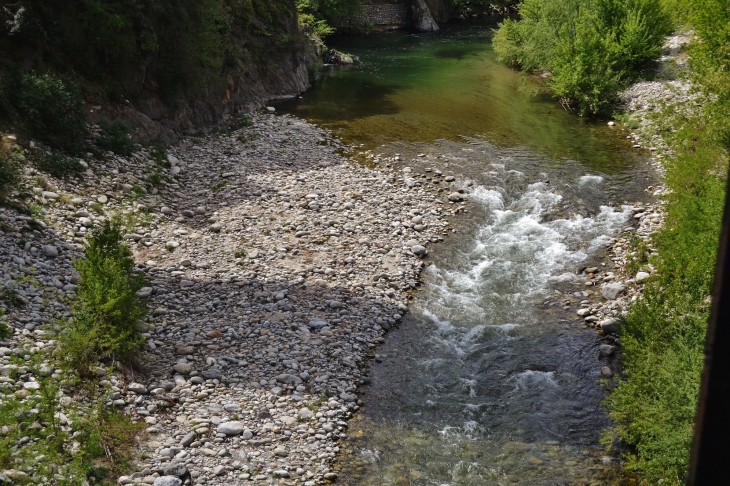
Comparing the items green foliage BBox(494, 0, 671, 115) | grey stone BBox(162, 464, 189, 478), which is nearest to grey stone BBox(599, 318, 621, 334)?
grey stone BBox(162, 464, 189, 478)

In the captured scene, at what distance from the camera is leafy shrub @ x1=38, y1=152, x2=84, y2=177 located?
15.4 meters

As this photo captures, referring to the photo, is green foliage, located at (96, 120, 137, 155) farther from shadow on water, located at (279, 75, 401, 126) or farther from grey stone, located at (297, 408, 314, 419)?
grey stone, located at (297, 408, 314, 419)

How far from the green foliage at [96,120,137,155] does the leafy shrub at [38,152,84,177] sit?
5.49ft

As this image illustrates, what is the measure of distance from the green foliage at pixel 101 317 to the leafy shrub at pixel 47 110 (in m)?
6.78

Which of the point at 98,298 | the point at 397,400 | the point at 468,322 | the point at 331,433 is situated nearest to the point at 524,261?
the point at 468,322

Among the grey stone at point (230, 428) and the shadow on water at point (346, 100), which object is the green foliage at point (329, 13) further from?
the grey stone at point (230, 428)

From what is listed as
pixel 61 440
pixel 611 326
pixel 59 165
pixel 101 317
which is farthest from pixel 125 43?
pixel 611 326

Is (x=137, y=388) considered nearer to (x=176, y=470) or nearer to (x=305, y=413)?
(x=176, y=470)

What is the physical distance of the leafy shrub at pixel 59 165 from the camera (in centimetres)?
1543

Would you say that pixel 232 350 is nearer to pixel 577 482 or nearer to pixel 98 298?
pixel 98 298

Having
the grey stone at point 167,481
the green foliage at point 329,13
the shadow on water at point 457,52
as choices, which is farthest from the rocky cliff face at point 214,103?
the grey stone at point 167,481

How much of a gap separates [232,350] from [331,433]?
272cm

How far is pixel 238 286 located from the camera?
1366 centimetres

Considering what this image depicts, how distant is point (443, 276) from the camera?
15.2m
